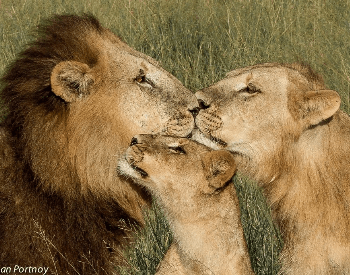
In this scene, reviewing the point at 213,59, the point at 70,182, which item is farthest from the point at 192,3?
the point at 70,182

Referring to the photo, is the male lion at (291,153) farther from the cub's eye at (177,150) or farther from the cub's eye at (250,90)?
the cub's eye at (177,150)

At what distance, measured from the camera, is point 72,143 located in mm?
4754

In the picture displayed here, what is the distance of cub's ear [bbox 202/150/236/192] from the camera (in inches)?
176

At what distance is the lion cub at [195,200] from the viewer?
453 cm

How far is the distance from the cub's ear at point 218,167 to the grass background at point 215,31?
10.5ft

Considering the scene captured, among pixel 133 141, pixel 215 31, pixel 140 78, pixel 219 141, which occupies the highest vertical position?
pixel 140 78

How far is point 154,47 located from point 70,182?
4.29 metres

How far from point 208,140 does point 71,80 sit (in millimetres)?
1010

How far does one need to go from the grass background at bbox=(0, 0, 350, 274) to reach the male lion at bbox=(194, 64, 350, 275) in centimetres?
236

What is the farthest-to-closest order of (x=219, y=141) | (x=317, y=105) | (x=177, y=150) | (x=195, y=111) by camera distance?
(x=219, y=141) < (x=195, y=111) < (x=317, y=105) < (x=177, y=150)

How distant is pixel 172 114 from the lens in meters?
4.85

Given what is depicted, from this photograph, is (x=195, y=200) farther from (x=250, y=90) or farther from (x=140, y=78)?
(x=250, y=90)

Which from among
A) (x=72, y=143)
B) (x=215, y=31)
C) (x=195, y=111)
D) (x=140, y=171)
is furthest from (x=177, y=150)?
(x=215, y=31)

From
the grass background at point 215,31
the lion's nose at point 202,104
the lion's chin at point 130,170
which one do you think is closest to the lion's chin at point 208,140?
the lion's nose at point 202,104
